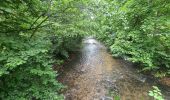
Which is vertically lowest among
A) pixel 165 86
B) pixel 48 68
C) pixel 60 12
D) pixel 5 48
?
pixel 165 86

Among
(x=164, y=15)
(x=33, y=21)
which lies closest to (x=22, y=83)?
(x=33, y=21)

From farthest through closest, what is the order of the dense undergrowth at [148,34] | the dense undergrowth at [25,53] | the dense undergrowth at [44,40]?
the dense undergrowth at [148,34], the dense undergrowth at [44,40], the dense undergrowth at [25,53]

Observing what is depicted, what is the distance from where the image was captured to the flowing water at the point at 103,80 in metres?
5.97

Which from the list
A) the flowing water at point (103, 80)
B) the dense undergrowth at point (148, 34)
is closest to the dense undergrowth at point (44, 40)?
the dense undergrowth at point (148, 34)

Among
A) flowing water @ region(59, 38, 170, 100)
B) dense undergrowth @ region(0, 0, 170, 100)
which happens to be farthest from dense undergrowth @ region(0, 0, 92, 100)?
flowing water @ region(59, 38, 170, 100)

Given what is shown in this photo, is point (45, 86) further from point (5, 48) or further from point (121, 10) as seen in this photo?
point (121, 10)

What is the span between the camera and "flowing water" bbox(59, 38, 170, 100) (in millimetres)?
5971

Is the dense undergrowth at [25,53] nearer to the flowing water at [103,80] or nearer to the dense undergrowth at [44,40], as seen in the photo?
the dense undergrowth at [44,40]

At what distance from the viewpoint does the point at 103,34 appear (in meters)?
12.8

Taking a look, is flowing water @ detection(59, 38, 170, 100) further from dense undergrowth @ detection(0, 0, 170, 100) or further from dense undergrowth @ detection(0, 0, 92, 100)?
dense undergrowth @ detection(0, 0, 92, 100)

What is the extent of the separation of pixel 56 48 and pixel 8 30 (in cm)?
423

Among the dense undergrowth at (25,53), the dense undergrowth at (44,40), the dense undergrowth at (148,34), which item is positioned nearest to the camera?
the dense undergrowth at (25,53)

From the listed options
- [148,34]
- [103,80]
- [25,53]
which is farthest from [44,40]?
[148,34]

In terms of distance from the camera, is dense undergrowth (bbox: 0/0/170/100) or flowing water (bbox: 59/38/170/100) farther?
flowing water (bbox: 59/38/170/100)
